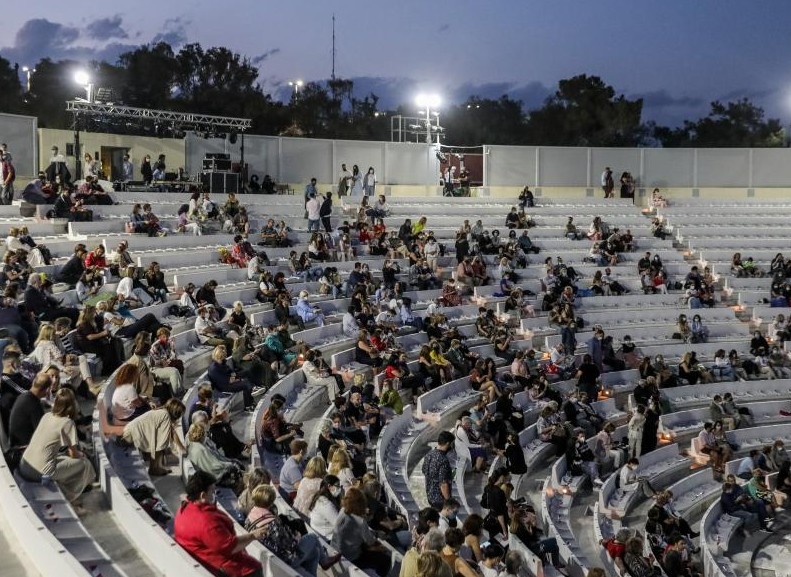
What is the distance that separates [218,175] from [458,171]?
33.1 ft

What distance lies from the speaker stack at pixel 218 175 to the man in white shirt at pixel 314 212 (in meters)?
2.90

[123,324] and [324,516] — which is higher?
[123,324]

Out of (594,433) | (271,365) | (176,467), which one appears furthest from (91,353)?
(594,433)

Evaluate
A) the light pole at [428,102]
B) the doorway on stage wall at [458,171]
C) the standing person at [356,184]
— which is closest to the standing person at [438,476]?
the standing person at [356,184]

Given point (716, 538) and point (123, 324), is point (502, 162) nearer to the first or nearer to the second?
point (123, 324)

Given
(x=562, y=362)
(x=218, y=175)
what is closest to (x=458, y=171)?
(x=218, y=175)

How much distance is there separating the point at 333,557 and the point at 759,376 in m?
15.1

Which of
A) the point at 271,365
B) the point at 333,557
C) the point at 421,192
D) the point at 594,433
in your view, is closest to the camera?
the point at 333,557

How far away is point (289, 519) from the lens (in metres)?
7.96

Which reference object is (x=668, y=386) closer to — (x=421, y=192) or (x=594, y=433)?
(x=594, y=433)

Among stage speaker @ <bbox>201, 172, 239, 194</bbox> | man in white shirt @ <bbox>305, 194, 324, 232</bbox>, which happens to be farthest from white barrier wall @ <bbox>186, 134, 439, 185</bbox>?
man in white shirt @ <bbox>305, 194, 324, 232</bbox>

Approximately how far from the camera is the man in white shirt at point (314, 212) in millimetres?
24031

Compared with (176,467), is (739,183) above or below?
above

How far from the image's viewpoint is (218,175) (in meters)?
25.8
